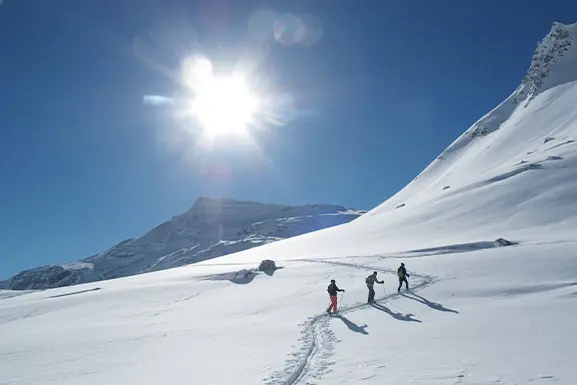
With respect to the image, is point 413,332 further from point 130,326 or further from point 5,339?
point 5,339

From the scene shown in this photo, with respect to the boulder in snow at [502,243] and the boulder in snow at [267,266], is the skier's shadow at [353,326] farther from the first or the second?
the boulder in snow at [502,243]

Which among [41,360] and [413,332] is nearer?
[413,332]

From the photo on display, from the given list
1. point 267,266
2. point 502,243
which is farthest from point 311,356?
point 502,243

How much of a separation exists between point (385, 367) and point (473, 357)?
238 centimetres

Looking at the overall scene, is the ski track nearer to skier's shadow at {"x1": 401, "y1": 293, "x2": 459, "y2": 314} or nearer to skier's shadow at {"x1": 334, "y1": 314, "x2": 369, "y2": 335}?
skier's shadow at {"x1": 334, "y1": 314, "x2": 369, "y2": 335}

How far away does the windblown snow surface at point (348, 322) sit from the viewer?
11.2 meters

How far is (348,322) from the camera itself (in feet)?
57.3

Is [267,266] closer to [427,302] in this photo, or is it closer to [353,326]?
[427,302]

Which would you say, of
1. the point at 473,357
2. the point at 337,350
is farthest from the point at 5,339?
the point at 473,357

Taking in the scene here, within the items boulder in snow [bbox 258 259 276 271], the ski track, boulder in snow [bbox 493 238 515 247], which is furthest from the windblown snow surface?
boulder in snow [bbox 258 259 276 271]

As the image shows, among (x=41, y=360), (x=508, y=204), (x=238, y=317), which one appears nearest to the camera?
(x=41, y=360)

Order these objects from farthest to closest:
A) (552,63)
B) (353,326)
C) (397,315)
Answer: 1. (552,63)
2. (397,315)
3. (353,326)

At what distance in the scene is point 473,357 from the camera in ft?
36.3

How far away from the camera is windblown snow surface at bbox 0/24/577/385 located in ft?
36.8
